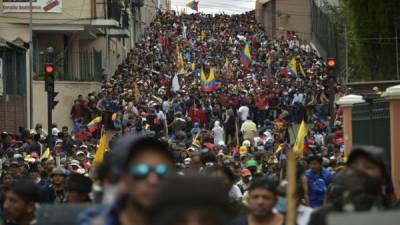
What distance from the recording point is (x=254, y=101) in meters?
41.8

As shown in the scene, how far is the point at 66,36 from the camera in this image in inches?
2066

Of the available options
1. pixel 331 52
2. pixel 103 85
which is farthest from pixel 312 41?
pixel 103 85

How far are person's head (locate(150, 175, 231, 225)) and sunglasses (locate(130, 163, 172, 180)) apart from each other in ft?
1.94

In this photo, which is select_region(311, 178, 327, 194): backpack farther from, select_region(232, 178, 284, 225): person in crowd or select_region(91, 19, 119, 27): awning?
select_region(91, 19, 119, 27): awning

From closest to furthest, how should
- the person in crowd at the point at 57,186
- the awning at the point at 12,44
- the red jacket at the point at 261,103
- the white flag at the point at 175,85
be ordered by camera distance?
the person in crowd at the point at 57,186 → the awning at the point at 12,44 → the red jacket at the point at 261,103 → the white flag at the point at 175,85

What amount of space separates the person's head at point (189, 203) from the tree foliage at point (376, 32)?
35600 millimetres

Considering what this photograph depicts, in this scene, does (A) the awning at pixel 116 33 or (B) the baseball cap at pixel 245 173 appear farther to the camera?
(A) the awning at pixel 116 33

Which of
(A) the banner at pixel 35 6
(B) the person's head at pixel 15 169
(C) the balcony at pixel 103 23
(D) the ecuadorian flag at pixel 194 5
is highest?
(D) the ecuadorian flag at pixel 194 5

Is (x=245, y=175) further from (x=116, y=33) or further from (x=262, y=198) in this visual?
(x=116, y=33)

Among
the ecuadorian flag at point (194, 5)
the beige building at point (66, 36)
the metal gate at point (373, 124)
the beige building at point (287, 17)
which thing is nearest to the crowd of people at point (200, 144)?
the metal gate at point (373, 124)

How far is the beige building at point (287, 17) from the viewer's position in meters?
82.6

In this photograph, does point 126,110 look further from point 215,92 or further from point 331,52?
point 331,52

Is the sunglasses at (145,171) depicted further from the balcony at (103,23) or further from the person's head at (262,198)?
the balcony at (103,23)

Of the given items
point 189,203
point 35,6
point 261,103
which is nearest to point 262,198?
point 189,203
